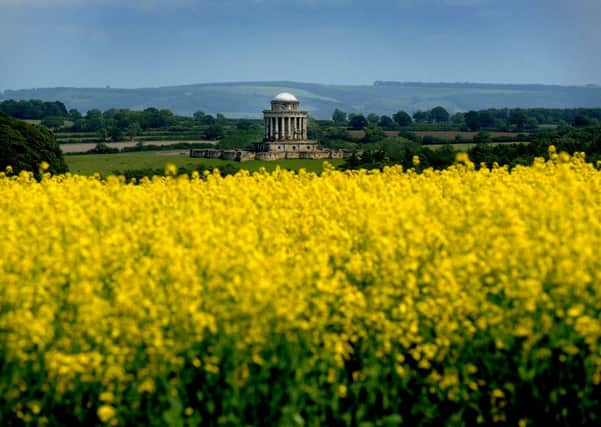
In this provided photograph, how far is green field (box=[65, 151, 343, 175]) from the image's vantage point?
132 metres

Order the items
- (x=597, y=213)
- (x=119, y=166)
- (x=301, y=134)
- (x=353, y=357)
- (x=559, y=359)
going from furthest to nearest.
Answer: (x=301, y=134) < (x=119, y=166) < (x=597, y=213) < (x=353, y=357) < (x=559, y=359)

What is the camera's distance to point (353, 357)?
15617 millimetres

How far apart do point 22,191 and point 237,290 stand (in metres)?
10.7

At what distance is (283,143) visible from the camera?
181125 mm

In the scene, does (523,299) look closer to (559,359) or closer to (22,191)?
(559,359)

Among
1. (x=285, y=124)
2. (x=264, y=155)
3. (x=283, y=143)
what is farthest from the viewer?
(x=285, y=124)

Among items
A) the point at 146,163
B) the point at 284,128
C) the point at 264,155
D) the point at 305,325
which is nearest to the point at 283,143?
the point at 284,128

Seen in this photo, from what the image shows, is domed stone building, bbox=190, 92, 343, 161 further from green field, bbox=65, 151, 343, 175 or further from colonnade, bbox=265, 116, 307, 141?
green field, bbox=65, 151, 343, 175

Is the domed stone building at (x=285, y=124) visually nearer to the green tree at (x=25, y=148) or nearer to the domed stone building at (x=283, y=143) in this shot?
the domed stone building at (x=283, y=143)

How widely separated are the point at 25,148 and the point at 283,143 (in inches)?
3846

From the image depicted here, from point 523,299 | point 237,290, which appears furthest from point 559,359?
point 237,290

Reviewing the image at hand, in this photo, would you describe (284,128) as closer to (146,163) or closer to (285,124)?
(285,124)

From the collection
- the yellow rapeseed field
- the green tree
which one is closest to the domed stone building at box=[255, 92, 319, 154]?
the green tree

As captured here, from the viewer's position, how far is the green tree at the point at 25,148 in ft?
276
